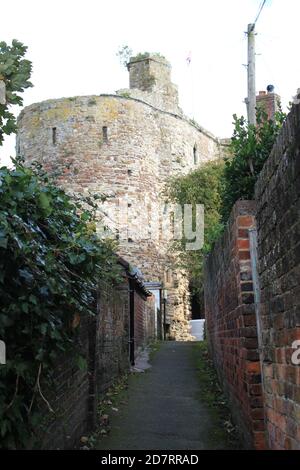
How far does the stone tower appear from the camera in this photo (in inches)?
930

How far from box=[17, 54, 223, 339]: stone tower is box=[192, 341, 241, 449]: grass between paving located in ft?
40.7

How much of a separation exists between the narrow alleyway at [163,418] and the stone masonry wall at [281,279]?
1.75m

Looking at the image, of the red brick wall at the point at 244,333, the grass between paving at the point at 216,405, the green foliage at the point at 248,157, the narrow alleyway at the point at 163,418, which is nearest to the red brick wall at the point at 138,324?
the grass between paving at the point at 216,405

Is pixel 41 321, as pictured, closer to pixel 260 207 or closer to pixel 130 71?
pixel 260 207

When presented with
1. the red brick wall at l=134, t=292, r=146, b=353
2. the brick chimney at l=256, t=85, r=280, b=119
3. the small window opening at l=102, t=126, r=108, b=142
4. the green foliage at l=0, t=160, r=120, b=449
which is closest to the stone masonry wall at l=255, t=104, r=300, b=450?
the green foliage at l=0, t=160, r=120, b=449

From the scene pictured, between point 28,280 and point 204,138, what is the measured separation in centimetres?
2717

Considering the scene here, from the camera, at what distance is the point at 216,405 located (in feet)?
22.9

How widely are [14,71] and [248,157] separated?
10.1 feet

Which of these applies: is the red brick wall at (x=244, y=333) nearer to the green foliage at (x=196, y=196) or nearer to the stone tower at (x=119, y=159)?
the stone tower at (x=119, y=159)

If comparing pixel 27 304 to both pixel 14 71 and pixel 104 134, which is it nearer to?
pixel 14 71

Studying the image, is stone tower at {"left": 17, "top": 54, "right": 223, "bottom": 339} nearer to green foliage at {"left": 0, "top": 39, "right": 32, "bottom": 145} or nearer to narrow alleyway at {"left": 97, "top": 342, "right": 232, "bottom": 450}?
narrow alleyway at {"left": 97, "top": 342, "right": 232, "bottom": 450}

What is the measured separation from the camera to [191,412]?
22.0 ft

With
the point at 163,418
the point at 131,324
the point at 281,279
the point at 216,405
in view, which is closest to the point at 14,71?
the point at 281,279

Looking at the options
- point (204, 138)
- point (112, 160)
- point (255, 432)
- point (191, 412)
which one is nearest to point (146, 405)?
point (191, 412)
